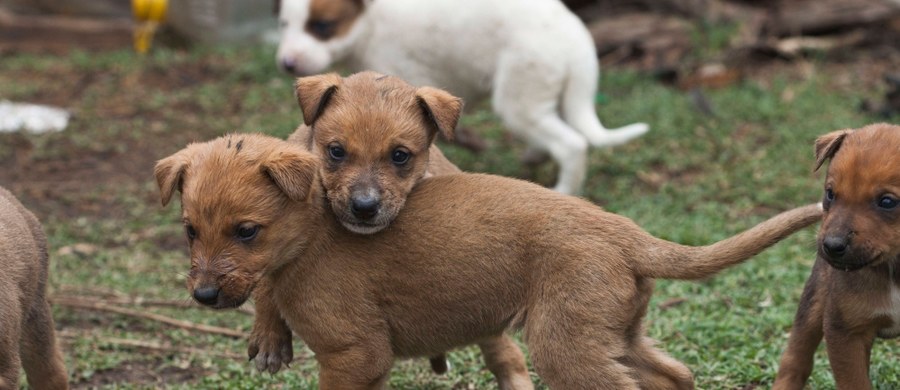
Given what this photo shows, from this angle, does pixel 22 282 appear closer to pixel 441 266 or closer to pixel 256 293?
pixel 256 293

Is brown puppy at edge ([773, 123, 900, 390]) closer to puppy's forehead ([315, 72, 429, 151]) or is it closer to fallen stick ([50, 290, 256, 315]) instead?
puppy's forehead ([315, 72, 429, 151])

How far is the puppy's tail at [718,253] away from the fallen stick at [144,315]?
2799 mm

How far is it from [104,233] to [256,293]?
3.76m

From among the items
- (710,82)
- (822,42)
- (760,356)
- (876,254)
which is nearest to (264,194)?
(876,254)

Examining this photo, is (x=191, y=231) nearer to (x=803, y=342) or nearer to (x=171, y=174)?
(x=171, y=174)

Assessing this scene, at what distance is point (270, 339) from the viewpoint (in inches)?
204

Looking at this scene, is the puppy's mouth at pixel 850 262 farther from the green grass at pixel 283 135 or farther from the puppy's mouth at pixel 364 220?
the puppy's mouth at pixel 364 220

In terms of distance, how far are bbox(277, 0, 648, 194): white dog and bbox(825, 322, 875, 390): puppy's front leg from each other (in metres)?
3.83

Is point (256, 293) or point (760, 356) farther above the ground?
point (256, 293)

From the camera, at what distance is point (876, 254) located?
4551mm

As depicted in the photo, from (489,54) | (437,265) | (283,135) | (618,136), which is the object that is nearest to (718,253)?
(437,265)

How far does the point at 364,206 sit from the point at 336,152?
454 millimetres

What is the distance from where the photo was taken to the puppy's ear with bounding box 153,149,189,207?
4.64 meters

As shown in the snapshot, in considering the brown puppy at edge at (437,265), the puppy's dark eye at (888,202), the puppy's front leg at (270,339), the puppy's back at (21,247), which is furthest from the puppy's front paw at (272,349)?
the puppy's dark eye at (888,202)
